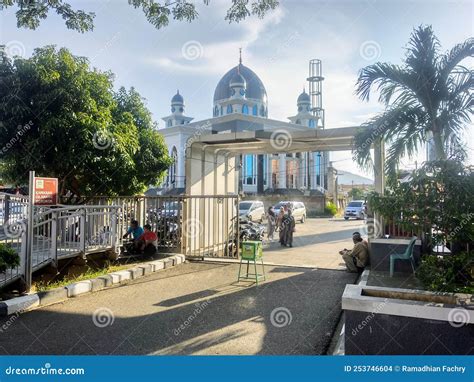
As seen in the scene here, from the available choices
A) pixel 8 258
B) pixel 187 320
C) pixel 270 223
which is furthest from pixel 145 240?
pixel 270 223

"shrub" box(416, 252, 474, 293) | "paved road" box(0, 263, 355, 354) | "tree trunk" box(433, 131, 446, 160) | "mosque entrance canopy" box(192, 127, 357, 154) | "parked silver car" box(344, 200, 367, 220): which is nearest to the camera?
"shrub" box(416, 252, 474, 293)

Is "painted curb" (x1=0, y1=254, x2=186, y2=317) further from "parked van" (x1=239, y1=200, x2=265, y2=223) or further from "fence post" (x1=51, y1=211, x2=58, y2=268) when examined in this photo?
"parked van" (x1=239, y1=200, x2=265, y2=223)

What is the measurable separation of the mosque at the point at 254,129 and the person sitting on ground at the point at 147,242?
1098 inches

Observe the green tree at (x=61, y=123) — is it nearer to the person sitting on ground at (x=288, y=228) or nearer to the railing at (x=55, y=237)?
the railing at (x=55, y=237)

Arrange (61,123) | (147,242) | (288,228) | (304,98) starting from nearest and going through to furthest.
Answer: (61,123)
(147,242)
(288,228)
(304,98)

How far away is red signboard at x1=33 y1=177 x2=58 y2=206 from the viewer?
20.9ft

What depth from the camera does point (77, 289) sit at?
636 centimetres

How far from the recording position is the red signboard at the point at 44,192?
6.36m

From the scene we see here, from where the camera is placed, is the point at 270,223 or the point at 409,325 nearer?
the point at 409,325

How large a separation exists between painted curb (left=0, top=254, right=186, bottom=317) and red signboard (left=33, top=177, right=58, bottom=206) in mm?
1581

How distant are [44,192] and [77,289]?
73.4 inches

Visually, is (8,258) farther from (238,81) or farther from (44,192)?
(238,81)

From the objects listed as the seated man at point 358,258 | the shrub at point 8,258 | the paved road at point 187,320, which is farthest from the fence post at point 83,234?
the seated man at point 358,258

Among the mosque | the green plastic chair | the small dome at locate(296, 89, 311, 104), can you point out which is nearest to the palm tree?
the green plastic chair
